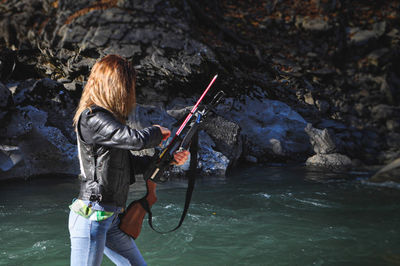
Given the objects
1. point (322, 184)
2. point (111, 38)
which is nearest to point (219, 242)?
point (322, 184)

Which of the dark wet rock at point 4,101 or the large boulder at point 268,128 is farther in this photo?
the large boulder at point 268,128

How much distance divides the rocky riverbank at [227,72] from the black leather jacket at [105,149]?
24.5 feet

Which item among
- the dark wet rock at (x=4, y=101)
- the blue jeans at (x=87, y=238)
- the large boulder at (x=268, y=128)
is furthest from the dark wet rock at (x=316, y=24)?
the blue jeans at (x=87, y=238)

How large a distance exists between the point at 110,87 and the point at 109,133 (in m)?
0.35

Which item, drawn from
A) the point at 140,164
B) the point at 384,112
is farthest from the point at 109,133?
the point at 384,112

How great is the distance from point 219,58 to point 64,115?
655cm

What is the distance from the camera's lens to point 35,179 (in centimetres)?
898

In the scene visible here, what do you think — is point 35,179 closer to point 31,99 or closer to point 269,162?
point 31,99

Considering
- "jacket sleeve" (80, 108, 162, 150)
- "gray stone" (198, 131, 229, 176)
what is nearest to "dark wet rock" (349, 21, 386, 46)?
"gray stone" (198, 131, 229, 176)

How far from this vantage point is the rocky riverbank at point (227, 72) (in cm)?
1024

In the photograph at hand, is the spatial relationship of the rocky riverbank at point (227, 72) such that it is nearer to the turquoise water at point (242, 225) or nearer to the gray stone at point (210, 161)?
the gray stone at point (210, 161)

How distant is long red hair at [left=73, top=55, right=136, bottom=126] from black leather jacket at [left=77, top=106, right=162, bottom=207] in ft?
0.30

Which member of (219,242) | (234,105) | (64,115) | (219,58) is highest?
(219,58)

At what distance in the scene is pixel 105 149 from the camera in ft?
7.03
